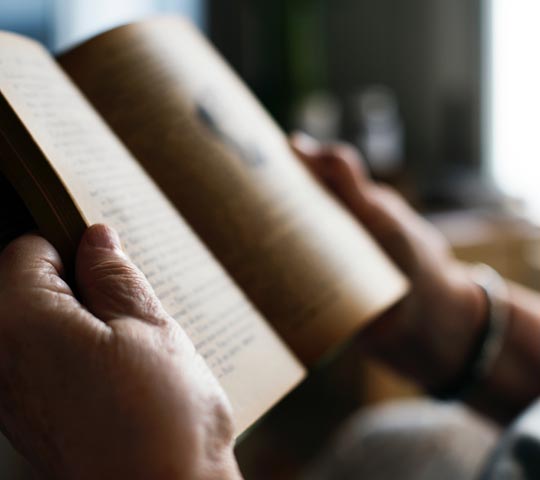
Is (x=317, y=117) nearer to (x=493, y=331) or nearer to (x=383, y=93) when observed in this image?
(x=383, y=93)

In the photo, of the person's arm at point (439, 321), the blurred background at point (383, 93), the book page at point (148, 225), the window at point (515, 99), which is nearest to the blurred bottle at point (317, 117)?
the blurred background at point (383, 93)

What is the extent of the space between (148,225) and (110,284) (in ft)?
0.29

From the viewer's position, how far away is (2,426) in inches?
13.1

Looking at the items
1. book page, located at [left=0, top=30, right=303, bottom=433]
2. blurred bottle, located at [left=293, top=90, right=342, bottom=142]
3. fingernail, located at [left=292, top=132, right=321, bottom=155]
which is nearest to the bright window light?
blurred bottle, located at [left=293, top=90, right=342, bottom=142]

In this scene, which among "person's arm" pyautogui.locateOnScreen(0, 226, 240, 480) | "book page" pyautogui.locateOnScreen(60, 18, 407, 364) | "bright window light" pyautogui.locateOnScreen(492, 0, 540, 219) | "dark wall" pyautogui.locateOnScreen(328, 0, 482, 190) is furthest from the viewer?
"dark wall" pyautogui.locateOnScreen(328, 0, 482, 190)

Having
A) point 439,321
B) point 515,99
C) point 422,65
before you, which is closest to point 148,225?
point 439,321

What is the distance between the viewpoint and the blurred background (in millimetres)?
1495

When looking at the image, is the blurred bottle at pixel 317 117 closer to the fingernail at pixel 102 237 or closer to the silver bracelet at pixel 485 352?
the silver bracelet at pixel 485 352

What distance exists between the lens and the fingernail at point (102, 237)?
13.7 inches

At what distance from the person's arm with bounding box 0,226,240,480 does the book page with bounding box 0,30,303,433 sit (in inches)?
2.2

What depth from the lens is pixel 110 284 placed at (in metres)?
0.33

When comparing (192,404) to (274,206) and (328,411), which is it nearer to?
(274,206)

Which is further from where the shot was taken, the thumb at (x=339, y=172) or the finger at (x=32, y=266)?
the thumb at (x=339, y=172)

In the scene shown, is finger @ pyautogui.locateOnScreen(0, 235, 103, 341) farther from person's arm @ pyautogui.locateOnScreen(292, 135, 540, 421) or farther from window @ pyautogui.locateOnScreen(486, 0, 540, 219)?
window @ pyautogui.locateOnScreen(486, 0, 540, 219)
